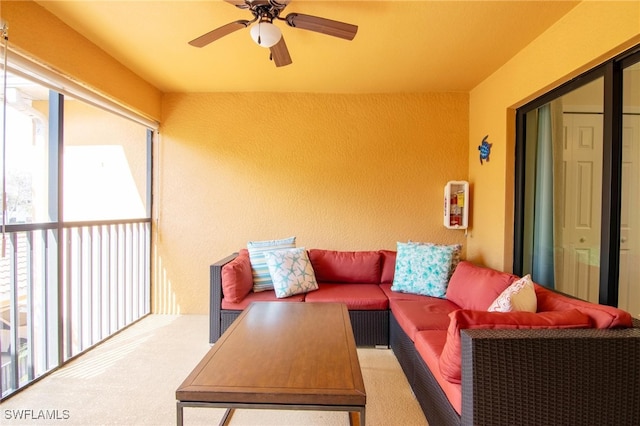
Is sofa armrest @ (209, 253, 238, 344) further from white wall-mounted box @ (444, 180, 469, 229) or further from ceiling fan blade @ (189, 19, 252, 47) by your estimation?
white wall-mounted box @ (444, 180, 469, 229)

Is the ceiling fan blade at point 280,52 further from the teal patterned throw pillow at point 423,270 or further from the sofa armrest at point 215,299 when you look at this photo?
the teal patterned throw pillow at point 423,270

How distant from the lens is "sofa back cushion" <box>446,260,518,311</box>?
207 centimetres

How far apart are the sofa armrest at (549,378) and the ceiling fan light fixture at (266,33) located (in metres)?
1.82

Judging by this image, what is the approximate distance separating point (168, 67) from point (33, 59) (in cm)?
104

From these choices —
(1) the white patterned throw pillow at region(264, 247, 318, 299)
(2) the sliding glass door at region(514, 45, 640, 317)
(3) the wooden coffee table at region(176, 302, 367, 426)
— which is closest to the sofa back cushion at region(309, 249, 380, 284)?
(1) the white patterned throw pillow at region(264, 247, 318, 299)

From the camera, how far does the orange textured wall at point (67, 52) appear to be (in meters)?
1.87

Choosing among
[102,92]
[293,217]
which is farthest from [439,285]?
[102,92]

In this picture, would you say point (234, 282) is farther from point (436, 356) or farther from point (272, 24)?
point (272, 24)

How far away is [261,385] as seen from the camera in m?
1.22

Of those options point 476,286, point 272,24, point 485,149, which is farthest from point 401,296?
point 272,24

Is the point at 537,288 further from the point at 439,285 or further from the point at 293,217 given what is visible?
the point at 293,217

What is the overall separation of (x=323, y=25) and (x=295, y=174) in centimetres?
189

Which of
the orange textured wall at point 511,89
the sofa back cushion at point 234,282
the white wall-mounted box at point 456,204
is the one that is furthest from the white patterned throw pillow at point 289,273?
the orange textured wall at point 511,89

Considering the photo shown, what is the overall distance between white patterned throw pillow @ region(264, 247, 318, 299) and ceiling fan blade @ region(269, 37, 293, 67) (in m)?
1.62
